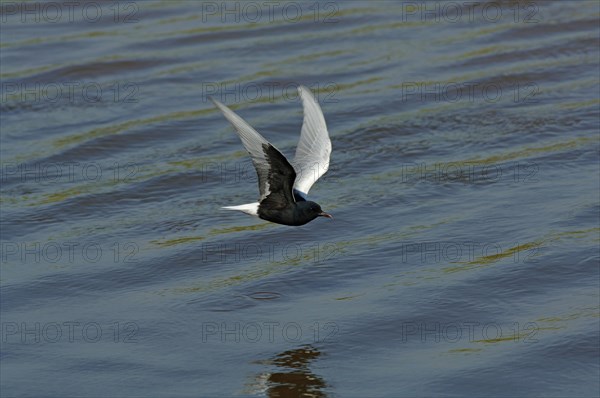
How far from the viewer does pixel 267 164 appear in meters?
8.47

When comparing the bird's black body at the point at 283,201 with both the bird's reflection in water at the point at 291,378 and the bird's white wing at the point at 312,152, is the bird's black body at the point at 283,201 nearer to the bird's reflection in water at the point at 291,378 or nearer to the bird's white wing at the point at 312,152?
the bird's white wing at the point at 312,152

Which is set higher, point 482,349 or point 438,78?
point 438,78

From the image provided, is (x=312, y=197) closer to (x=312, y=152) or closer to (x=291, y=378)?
(x=312, y=152)

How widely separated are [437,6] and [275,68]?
3.62m

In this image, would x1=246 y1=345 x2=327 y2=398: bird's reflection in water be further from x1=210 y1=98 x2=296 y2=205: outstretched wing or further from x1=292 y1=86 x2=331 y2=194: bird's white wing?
x1=292 y1=86 x2=331 y2=194: bird's white wing

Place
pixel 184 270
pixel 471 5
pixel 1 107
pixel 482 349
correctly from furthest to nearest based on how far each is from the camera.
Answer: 1. pixel 471 5
2. pixel 1 107
3. pixel 184 270
4. pixel 482 349

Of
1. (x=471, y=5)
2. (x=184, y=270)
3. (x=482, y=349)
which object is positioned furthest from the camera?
(x=471, y=5)

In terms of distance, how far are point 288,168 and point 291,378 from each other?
1350 mm

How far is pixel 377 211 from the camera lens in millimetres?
11883

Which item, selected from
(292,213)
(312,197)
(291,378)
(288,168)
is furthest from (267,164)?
(312,197)

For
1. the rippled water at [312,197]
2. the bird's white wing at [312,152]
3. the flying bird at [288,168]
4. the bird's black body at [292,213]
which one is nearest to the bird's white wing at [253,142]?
the flying bird at [288,168]

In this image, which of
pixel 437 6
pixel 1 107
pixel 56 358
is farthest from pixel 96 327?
pixel 437 6

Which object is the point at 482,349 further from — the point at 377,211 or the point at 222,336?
the point at 377,211

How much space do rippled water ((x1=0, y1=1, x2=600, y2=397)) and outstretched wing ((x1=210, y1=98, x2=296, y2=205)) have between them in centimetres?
104
